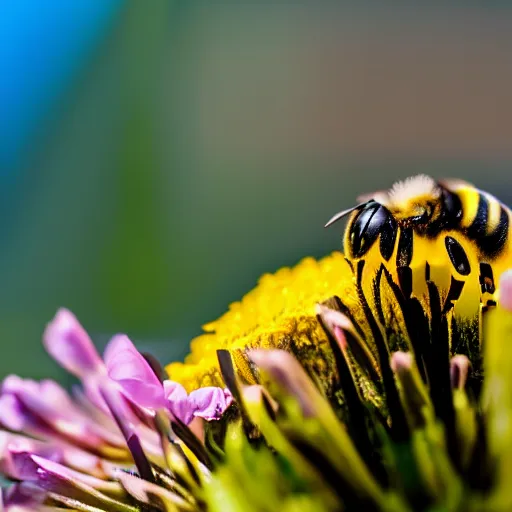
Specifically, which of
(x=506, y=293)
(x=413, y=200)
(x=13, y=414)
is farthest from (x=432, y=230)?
→ (x=13, y=414)

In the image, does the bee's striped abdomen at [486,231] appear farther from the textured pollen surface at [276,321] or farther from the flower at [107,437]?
the flower at [107,437]

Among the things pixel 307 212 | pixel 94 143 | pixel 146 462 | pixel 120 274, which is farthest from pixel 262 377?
pixel 94 143

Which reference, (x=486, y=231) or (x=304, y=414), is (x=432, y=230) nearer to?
(x=486, y=231)

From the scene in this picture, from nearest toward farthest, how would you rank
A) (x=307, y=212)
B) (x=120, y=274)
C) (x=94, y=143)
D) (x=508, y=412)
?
1. (x=508, y=412)
2. (x=307, y=212)
3. (x=120, y=274)
4. (x=94, y=143)

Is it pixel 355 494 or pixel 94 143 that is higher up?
pixel 94 143

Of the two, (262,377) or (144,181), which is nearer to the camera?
(262,377)

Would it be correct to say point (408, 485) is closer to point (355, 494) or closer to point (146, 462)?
point (355, 494)
